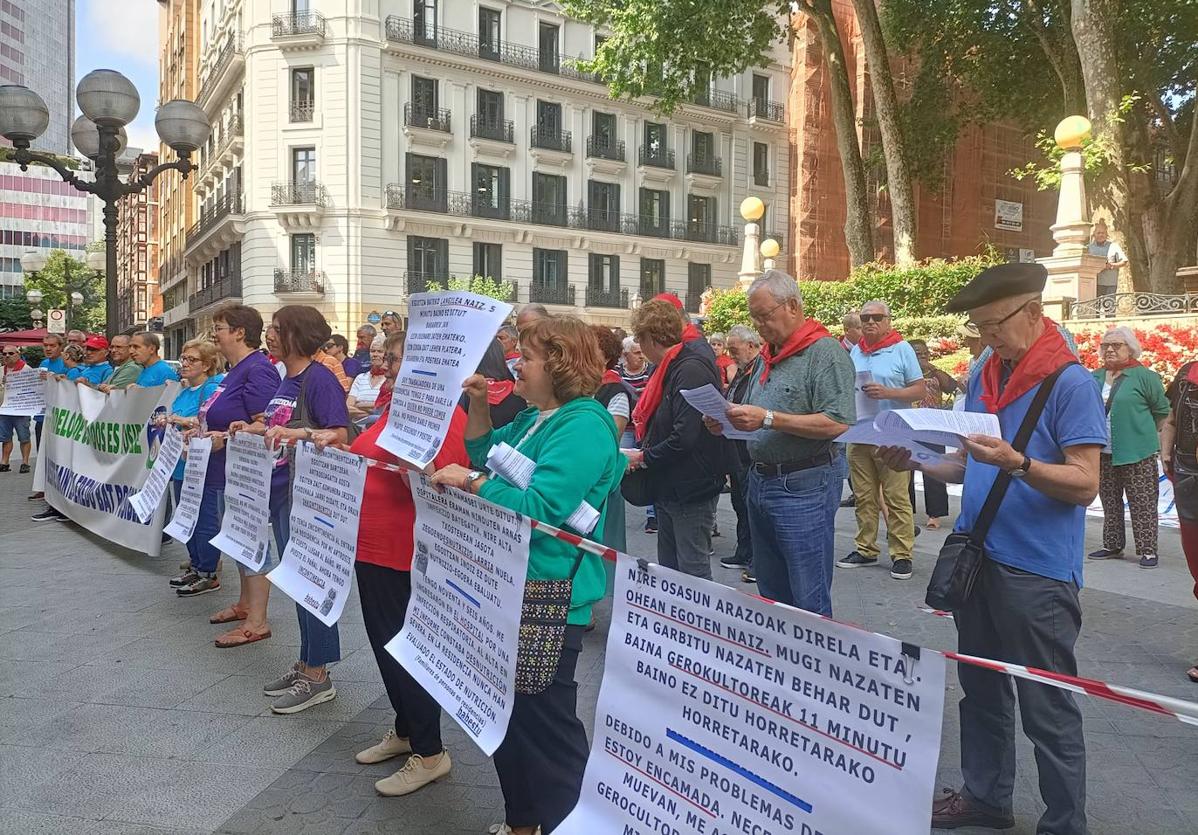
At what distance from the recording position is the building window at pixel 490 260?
37.2m

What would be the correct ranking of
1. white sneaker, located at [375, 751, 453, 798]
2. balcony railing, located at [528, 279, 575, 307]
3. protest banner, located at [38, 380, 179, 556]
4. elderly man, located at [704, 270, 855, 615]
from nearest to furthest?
white sneaker, located at [375, 751, 453, 798]
elderly man, located at [704, 270, 855, 615]
protest banner, located at [38, 380, 179, 556]
balcony railing, located at [528, 279, 575, 307]

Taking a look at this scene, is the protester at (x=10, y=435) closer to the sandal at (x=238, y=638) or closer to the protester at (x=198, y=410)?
the protester at (x=198, y=410)

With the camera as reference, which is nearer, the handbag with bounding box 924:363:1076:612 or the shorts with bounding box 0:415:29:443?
the handbag with bounding box 924:363:1076:612

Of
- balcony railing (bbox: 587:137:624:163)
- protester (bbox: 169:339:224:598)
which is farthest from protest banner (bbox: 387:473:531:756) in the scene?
balcony railing (bbox: 587:137:624:163)

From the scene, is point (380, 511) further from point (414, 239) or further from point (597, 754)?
point (414, 239)

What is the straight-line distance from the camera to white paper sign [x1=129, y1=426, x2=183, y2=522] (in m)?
6.30

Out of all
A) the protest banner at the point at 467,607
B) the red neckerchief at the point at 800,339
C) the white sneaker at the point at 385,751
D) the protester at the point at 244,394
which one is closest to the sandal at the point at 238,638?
the protester at the point at 244,394

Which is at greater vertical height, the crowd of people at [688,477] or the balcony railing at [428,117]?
the balcony railing at [428,117]

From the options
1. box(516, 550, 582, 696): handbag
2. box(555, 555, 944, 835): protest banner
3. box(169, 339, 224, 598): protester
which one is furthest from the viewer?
box(169, 339, 224, 598): protester

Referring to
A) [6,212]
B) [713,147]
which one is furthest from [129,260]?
[713,147]

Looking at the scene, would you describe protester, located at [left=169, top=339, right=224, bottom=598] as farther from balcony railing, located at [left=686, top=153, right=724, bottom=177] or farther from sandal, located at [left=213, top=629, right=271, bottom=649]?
balcony railing, located at [left=686, top=153, right=724, bottom=177]

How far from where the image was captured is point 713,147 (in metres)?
42.5

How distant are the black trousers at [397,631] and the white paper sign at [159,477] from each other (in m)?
3.28

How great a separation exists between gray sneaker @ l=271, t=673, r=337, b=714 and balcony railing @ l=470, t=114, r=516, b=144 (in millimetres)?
34794
